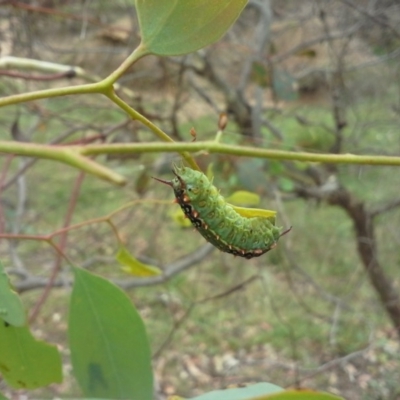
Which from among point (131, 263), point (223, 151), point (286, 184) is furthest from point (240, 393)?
point (286, 184)

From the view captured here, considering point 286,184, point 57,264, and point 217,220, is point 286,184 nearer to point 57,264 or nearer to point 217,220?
point 57,264

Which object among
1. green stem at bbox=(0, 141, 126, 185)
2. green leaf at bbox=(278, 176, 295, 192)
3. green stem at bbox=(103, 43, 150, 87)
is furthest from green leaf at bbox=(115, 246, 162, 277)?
green leaf at bbox=(278, 176, 295, 192)

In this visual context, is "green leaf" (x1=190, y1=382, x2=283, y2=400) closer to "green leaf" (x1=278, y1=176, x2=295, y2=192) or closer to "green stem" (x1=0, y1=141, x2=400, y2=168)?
"green stem" (x1=0, y1=141, x2=400, y2=168)

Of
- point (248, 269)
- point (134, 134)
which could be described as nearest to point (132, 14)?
point (134, 134)

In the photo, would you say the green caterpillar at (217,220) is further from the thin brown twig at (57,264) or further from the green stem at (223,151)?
the thin brown twig at (57,264)

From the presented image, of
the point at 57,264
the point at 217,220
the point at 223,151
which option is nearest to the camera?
the point at 223,151

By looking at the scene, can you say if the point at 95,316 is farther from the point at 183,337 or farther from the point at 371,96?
the point at 371,96

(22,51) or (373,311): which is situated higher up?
(22,51)
